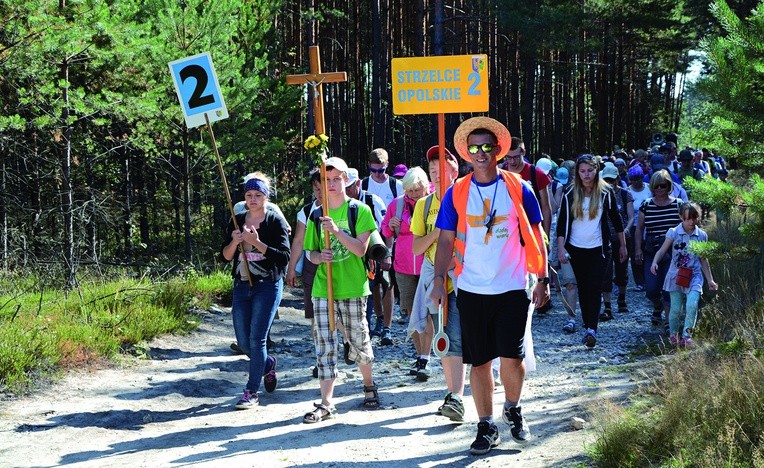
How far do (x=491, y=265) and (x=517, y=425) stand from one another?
1114 mm

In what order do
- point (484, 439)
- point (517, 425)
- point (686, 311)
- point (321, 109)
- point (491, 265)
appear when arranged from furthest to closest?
1. point (686, 311)
2. point (321, 109)
3. point (517, 425)
4. point (484, 439)
5. point (491, 265)

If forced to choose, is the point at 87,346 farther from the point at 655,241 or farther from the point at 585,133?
the point at 585,133

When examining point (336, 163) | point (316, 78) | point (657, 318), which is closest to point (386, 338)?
point (657, 318)

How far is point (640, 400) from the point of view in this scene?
6.73 meters

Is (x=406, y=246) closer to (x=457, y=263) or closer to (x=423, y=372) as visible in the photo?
(x=423, y=372)

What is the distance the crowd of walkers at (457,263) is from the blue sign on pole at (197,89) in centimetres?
85

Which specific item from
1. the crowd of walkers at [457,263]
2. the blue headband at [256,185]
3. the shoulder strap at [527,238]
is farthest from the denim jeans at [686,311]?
the blue headband at [256,185]

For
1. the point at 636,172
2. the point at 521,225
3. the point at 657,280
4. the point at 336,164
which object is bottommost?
the point at 657,280

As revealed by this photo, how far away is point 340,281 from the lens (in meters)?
7.50

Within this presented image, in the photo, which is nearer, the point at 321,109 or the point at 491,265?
the point at 491,265

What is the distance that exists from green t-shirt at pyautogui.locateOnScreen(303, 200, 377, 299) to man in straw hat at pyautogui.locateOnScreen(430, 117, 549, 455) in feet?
4.75

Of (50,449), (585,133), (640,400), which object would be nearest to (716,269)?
(640,400)

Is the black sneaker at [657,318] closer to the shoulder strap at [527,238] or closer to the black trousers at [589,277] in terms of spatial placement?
the black trousers at [589,277]

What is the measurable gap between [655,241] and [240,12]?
40.8 feet
